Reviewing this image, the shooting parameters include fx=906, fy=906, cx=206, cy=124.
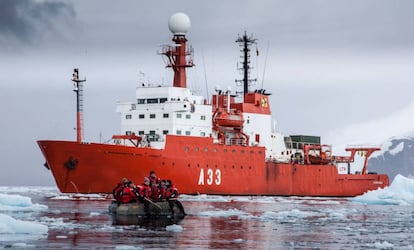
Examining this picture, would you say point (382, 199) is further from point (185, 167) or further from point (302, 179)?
point (185, 167)

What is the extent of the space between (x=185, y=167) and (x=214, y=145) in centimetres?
268

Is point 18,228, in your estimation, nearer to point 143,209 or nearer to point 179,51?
point 143,209

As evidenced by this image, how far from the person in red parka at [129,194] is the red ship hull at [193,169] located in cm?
1459

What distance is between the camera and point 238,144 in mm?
55406

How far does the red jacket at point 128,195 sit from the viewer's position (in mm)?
32469

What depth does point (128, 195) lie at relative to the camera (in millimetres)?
32750

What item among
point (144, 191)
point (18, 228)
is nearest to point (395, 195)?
point (144, 191)

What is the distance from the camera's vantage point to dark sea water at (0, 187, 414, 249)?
950 inches

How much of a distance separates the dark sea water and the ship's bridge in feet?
36.8

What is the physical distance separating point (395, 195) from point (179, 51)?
15758 mm

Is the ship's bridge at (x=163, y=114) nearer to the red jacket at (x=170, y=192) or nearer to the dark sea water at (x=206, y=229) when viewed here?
the dark sea water at (x=206, y=229)

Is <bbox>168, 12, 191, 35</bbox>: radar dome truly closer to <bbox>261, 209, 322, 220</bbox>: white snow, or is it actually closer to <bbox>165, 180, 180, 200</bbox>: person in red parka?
<bbox>261, 209, 322, 220</bbox>: white snow

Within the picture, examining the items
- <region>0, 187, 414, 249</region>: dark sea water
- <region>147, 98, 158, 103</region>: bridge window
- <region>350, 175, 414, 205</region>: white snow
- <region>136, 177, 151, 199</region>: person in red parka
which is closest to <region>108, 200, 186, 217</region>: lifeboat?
<region>136, 177, 151, 199</region>: person in red parka

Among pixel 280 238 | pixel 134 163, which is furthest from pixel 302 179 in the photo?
pixel 280 238
